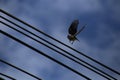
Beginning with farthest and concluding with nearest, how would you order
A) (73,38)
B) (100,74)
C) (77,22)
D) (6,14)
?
(73,38), (77,22), (100,74), (6,14)

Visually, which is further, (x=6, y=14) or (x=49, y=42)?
(x=49, y=42)

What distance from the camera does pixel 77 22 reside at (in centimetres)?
442

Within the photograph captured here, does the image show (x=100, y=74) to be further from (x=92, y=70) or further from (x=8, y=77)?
(x=8, y=77)

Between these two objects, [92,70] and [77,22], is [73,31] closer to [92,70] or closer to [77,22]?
[77,22]

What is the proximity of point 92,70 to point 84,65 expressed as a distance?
4.7 inches

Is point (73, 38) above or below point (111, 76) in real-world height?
above

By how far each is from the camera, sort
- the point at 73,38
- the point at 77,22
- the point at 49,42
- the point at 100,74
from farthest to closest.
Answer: the point at 73,38 → the point at 77,22 → the point at 100,74 → the point at 49,42

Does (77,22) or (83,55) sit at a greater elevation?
(77,22)

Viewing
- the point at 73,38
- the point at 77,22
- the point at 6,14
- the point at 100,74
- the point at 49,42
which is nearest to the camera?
the point at 6,14

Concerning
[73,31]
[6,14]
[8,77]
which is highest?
[73,31]

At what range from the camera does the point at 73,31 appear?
14.7ft

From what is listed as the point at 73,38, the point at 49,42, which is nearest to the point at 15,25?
the point at 49,42

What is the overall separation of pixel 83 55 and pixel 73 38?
69.1 inches

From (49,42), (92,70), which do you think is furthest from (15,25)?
(92,70)
